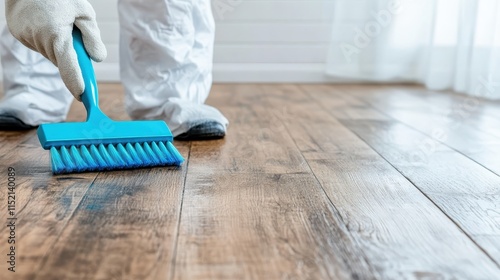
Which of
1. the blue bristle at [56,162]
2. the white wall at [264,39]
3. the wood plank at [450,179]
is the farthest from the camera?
the white wall at [264,39]

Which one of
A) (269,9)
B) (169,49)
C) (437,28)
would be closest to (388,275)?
(169,49)

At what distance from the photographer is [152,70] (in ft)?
4.47

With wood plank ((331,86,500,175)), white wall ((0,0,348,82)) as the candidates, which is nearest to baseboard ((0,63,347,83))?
white wall ((0,0,348,82))

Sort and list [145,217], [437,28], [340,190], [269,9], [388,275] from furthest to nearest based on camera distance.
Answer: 1. [269,9]
2. [437,28]
3. [340,190]
4. [145,217]
5. [388,275]

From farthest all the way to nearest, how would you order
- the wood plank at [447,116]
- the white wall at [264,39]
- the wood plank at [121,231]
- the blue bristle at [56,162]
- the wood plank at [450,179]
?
the white wall at [264,39], the wood plank at [447,116], the blue bristle at [56,162], the wood plank at [450,179], the wood plank at [121,231]

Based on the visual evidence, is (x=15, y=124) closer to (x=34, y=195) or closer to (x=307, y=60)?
(x=34, y=195)

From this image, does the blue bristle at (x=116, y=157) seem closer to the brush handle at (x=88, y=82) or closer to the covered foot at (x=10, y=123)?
the brush handle at (x=88, y=82)

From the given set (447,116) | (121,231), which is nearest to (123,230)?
(121,231)

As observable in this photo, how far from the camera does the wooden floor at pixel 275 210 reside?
0.64 m

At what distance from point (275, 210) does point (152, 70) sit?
635 mm

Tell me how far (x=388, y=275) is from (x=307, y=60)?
6.78 feet

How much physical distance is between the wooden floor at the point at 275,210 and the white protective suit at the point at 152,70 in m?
0.09

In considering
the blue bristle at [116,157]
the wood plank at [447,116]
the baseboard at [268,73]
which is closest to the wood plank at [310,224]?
the blue bristle at [116,157]

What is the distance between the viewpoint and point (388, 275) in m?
0.62
